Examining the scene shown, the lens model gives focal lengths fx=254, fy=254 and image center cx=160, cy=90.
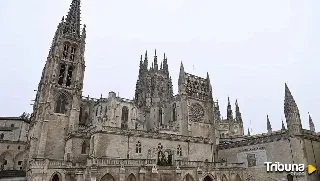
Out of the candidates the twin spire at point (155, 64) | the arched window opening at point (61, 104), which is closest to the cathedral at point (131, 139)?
the arched window opening at point (61, 104)

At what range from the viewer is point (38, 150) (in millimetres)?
40812

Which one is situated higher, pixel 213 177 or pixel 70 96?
pixel 70 96

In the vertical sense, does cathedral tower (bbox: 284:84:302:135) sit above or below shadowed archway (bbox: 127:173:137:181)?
above

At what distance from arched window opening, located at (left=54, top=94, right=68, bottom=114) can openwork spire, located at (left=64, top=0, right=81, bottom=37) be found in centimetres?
1541

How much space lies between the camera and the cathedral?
101 ft

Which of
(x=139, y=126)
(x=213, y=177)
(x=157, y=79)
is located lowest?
(x=213, y=177)

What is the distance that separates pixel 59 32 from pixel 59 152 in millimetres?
24744

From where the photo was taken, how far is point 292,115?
1486 inches

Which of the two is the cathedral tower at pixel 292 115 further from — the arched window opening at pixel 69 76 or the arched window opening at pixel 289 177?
the arched window opening at pixel 69 76

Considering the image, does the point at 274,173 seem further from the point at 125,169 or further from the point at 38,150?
the point at 38,150

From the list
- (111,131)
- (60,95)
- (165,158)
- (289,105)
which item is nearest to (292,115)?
(289,105)

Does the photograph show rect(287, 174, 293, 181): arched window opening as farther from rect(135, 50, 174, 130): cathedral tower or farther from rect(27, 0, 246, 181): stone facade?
rect(135, 50, 174, 130): cathedral tower

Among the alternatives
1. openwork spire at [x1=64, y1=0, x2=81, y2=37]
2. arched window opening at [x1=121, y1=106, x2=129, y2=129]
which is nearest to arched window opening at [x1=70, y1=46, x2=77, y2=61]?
openwork spire at [x1=64, y1=0, x2=81, y2=37]

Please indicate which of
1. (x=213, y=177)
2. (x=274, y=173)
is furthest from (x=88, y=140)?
(x=274, y=173)
